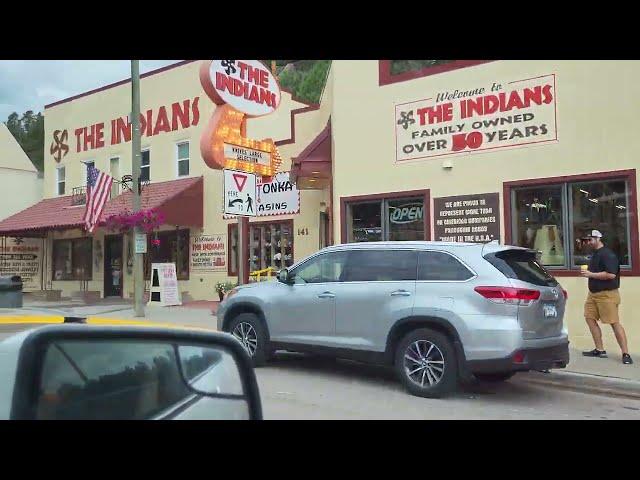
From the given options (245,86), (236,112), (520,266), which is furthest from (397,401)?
(245,86)

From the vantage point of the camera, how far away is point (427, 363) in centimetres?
720

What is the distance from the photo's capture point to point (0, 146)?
95.7ft

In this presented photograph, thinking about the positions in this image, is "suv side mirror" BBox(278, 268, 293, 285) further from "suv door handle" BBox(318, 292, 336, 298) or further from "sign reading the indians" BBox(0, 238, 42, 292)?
"sign reading the indians" BBox(0, 238, 42, 292)

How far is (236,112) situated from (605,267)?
8660mm

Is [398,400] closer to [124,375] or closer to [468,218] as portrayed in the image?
[124,375]

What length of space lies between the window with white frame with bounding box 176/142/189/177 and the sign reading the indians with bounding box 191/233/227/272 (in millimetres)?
2316

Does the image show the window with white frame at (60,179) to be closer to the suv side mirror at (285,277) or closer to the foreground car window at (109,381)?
the suv side mirror at (285,277)

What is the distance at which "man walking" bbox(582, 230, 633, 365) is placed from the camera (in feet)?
29.7

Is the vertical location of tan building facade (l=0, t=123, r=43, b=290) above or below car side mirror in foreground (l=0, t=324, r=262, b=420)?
above

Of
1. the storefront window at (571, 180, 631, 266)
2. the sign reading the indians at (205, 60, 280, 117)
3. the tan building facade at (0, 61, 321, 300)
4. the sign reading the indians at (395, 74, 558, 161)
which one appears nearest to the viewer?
the storefront window at (571, 180, 631, 266)

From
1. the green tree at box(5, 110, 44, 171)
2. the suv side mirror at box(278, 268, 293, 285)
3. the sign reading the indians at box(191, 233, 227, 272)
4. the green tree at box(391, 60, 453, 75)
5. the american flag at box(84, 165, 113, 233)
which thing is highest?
the green tree at box(5, 110, 44, 171)

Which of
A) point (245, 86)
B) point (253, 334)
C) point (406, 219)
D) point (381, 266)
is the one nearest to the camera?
point (381, 266)

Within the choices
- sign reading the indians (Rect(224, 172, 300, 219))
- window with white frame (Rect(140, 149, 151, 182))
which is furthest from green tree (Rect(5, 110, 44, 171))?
sign reading the indians (Rect(224, 172, 300, 219))

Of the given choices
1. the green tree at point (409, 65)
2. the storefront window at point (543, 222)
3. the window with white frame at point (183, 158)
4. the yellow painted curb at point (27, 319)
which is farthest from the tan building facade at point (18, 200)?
the yellow painted curb at point (27, 319)
